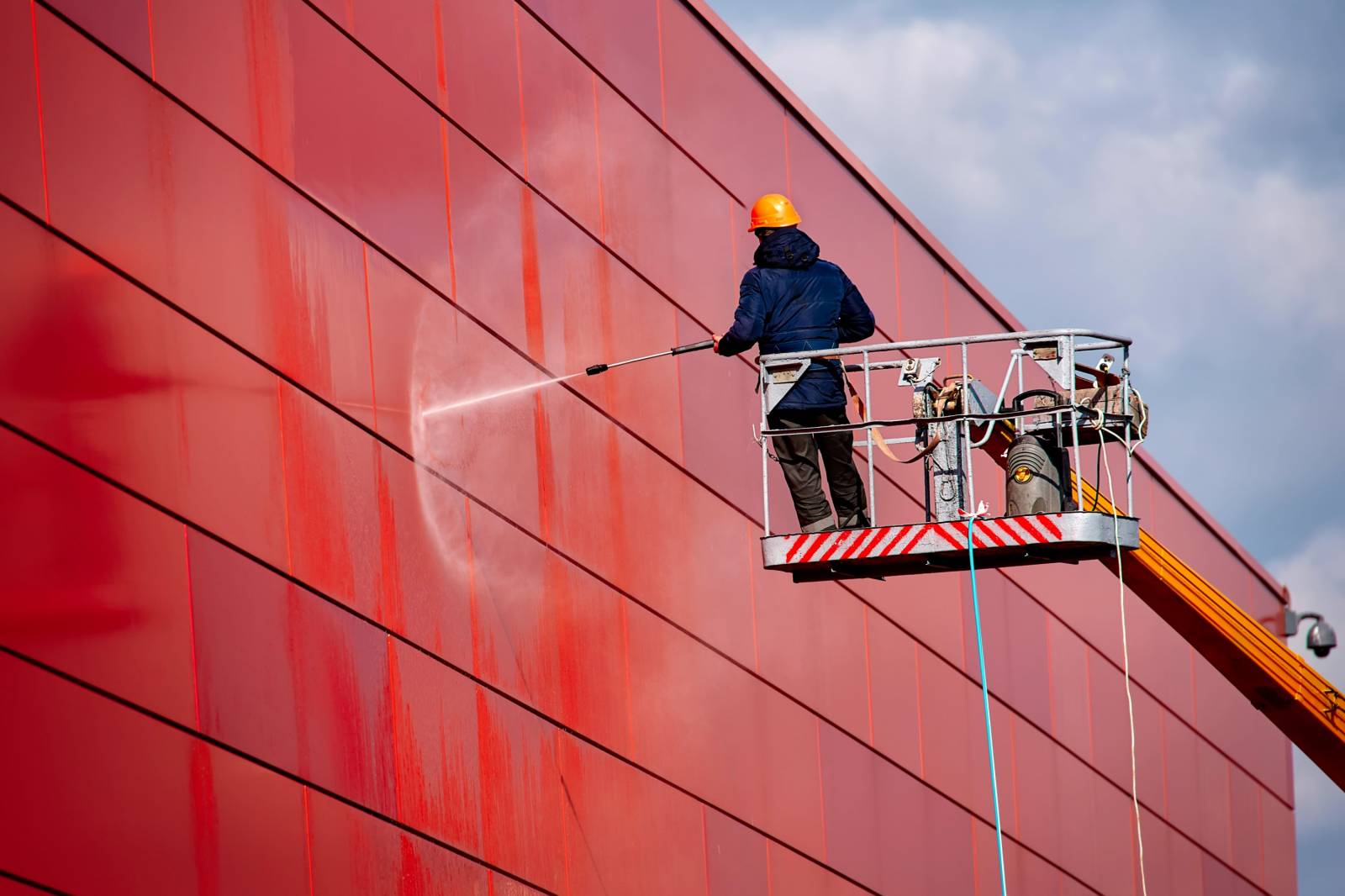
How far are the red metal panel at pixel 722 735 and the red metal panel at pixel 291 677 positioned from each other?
11.0 ft

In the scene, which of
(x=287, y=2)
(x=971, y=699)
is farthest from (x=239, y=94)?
(x=971, y=699)

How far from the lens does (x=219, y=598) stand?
1113cm

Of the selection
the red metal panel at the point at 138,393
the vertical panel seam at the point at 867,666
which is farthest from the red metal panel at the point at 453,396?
the vertical panel seam at the point at 867,666

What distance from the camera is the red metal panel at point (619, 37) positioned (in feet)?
51.1

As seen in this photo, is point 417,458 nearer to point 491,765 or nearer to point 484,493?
point 484,493

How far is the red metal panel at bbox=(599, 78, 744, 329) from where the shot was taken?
15984 millimetres

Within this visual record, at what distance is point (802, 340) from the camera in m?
12.8

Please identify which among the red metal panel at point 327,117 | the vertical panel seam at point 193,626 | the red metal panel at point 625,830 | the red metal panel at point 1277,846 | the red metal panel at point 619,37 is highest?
the red metal panel at point 619,37

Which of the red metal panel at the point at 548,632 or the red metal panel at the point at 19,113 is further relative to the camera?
the red metal panel at the point at 548,632

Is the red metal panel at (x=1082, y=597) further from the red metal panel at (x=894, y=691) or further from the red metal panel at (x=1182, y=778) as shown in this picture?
the red metal panel at (x=894, y=691)

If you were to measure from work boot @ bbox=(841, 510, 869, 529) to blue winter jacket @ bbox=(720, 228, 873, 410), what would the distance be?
0.75 m

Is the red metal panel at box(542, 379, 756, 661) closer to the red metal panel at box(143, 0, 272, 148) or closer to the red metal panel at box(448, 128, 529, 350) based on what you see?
the red metal panel at box(448, 128, 529, 350)

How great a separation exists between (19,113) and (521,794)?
19.4 ft

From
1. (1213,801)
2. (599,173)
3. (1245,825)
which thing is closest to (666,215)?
(599,173)
